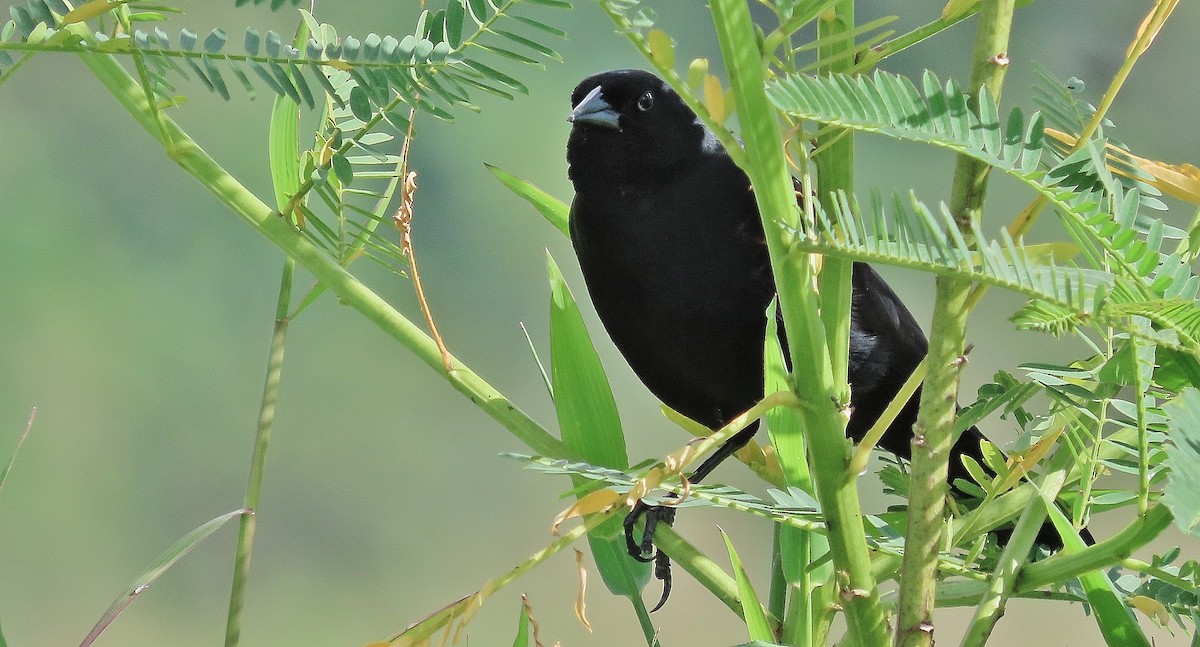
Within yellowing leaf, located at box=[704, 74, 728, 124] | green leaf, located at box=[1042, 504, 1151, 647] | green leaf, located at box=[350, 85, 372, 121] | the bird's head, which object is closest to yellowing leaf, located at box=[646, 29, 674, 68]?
yellowing leaf, located at box=[704, 74, 728, 124]

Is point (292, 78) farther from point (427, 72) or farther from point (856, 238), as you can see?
point (856, 238)

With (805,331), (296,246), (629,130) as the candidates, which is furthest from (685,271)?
(805,331)

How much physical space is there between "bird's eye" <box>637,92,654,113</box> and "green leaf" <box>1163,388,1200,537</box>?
2.38 feet

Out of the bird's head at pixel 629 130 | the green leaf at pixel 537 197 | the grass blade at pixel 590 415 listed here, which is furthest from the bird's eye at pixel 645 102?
the grass blade at pixel 590 415

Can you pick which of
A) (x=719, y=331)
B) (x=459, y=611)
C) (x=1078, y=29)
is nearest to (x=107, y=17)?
(x=459, y=611)

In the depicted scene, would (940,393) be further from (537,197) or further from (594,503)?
(537,197)

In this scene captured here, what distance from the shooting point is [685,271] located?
0.80 meters

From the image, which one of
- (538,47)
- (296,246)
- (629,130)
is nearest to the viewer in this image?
(538,47)

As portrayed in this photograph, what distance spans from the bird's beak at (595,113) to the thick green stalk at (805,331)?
62 cm

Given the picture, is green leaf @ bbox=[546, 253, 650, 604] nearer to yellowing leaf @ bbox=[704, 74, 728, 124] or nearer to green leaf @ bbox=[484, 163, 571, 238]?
green leaf @ bbox=[484, 163, 571, 238]

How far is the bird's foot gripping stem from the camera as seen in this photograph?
59 centimetres

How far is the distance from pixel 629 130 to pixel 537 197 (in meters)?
Result: 0.30

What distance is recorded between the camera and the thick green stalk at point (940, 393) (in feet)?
0.96

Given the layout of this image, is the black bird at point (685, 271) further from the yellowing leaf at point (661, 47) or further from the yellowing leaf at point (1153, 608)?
the yellowing leaf at point (661, 47)
